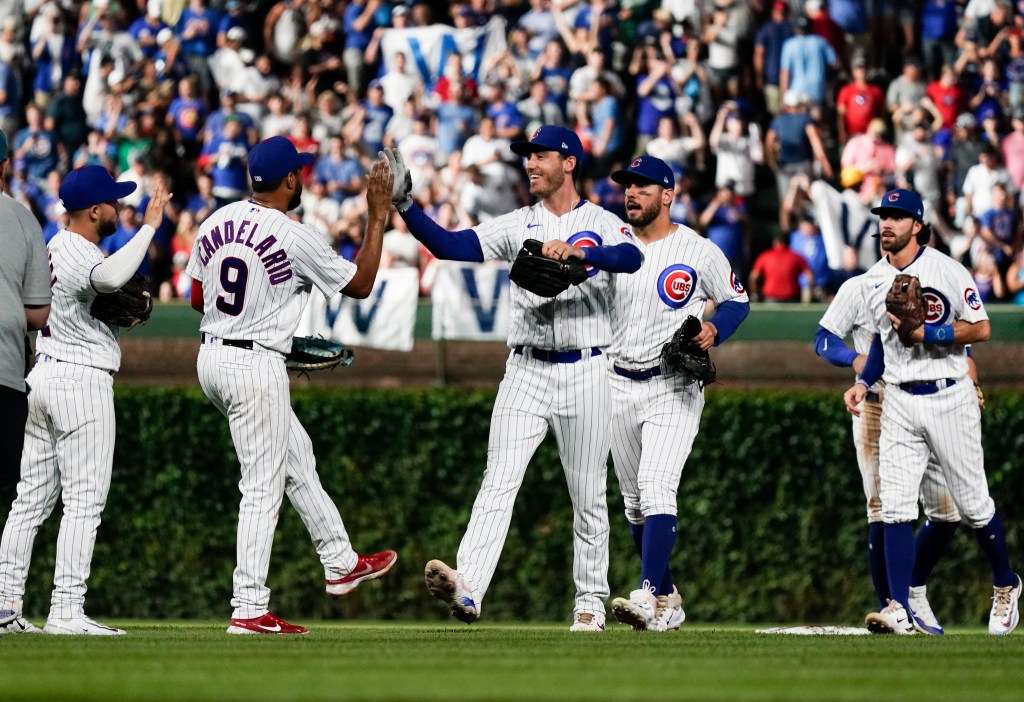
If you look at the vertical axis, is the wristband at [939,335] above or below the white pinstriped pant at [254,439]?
above

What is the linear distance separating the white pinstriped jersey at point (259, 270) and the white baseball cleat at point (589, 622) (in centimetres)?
206

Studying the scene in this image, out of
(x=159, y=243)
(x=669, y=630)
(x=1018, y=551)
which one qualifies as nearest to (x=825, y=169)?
(x=1018, y=551)

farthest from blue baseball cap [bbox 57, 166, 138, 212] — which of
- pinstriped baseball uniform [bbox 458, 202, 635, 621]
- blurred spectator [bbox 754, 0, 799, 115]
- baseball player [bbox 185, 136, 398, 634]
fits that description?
blurred spectator [bbox 754, 0, 799, 115]

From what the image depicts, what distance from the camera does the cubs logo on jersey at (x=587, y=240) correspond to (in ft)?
26.1

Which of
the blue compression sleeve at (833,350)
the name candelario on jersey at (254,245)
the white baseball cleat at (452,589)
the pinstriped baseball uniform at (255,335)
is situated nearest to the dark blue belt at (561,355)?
the pinstriped baseball uniform at (255,335)

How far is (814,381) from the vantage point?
12.8m

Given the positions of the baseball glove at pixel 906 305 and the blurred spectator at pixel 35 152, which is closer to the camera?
the baseball glove at pixel 906 305

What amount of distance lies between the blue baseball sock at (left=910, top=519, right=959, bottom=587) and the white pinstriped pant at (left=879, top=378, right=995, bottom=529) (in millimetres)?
381

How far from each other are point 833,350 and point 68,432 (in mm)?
4124

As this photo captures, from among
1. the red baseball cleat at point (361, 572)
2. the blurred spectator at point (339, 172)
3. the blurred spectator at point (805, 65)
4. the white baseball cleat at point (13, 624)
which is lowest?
the white baseball cleat at point (13, 624)

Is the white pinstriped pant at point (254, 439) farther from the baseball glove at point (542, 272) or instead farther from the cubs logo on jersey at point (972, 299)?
the cubs logo on jersey at point (972, 299)

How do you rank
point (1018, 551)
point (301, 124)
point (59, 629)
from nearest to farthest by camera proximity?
point (59, 629)
point (1018, 551)
point (301, 124)

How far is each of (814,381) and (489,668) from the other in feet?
24.3

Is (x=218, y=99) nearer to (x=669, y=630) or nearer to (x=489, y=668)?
(x=669, y=630)
